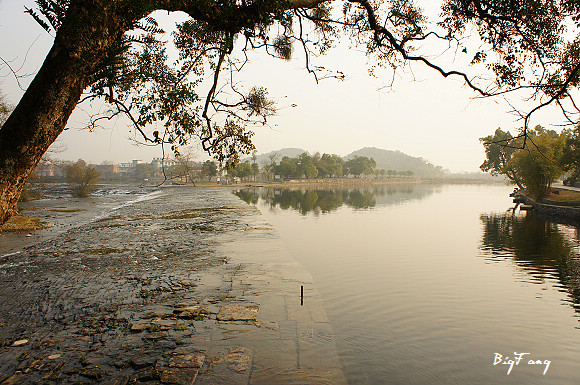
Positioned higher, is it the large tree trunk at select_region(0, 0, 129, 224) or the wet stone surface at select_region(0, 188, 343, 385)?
the large tree trunk at select_region(0, 0, 129, 224)

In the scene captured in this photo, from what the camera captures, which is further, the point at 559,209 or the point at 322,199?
the point at 322,199

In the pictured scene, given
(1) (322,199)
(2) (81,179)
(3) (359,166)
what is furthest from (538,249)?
(3) (359,166)

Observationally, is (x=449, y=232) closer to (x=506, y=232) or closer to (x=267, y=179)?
(x=506, y=232)

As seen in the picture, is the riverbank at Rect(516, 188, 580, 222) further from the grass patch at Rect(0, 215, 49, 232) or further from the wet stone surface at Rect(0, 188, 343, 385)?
the grass patch at Rect(0, 215, 49, 232)

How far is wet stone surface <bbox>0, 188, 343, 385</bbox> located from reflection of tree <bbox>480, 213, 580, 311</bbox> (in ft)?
28.6

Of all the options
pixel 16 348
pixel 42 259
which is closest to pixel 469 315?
pixel 16 348

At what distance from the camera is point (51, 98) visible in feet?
10.8

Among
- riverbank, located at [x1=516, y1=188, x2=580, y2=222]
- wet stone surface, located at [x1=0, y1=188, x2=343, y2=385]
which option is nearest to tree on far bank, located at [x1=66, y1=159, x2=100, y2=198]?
wet stone surface, located at [x1=0, y1=188, x2=343, y2=385]

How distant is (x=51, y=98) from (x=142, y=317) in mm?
5390

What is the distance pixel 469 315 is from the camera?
31.8 ft

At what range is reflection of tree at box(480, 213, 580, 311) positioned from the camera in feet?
45.1

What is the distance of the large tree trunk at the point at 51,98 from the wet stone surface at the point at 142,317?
3204 millimetres

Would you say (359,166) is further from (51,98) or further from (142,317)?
(51,98)

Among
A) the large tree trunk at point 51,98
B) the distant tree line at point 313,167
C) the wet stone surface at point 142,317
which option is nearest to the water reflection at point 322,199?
the wet stone surface at point 142,317
